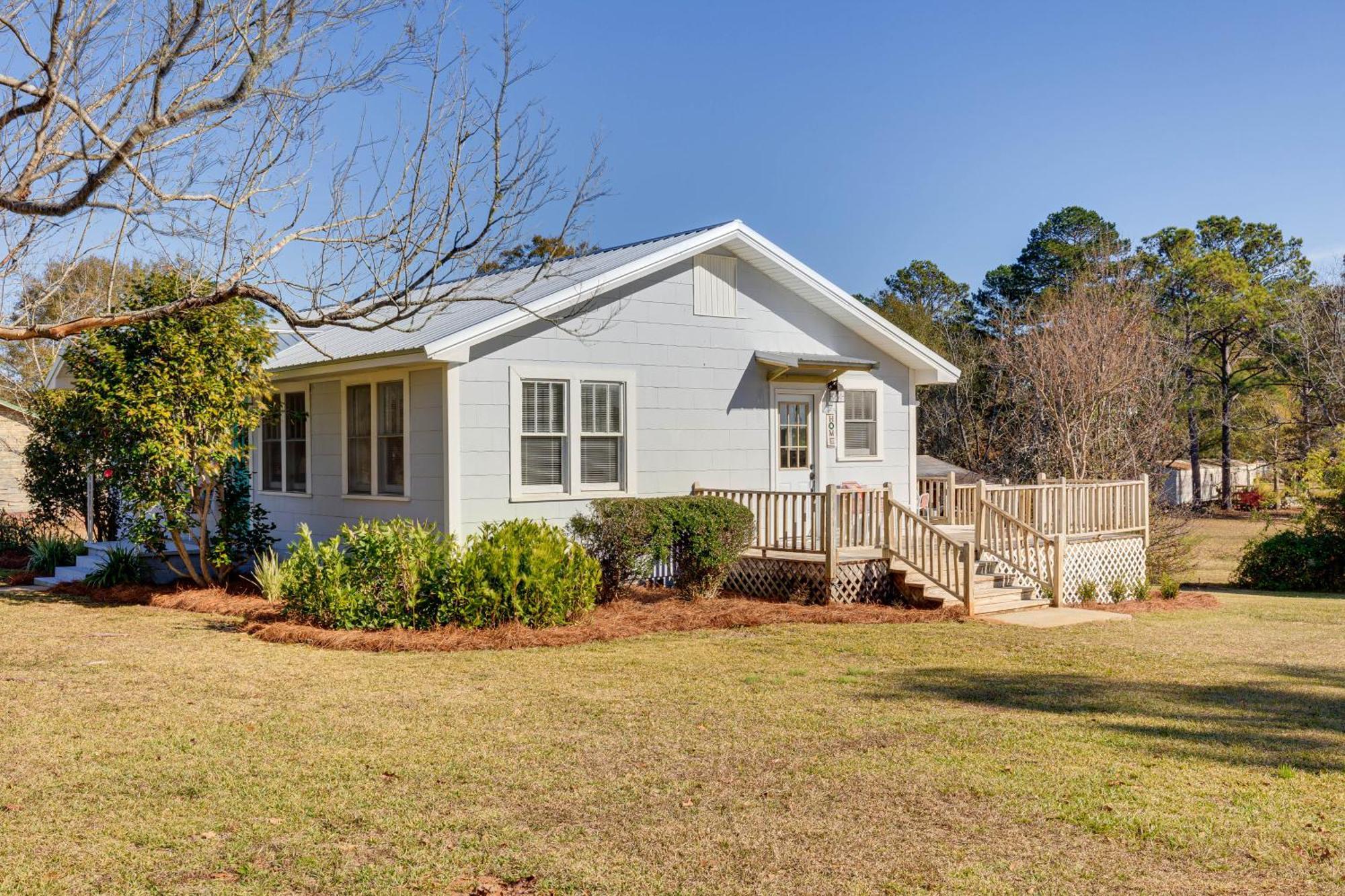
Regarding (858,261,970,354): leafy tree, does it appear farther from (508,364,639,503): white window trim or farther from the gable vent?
(508,364,639,503): white window trim

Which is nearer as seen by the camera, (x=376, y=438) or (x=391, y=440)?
(x=391, y=440)

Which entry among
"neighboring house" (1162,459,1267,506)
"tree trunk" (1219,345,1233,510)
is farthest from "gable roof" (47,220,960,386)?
"neighboring house" (1162,459,1267,506)

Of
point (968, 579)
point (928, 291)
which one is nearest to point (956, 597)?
point (968, 579)

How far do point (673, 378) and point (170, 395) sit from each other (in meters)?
6.25

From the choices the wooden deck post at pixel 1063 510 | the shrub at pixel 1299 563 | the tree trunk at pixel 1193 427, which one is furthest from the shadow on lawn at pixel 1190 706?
the tree trunk at pixel 1193 427

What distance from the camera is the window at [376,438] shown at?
13766 mm

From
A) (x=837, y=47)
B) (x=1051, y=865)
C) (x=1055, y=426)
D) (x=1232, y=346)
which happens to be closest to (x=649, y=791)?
(x=1051, y=865)

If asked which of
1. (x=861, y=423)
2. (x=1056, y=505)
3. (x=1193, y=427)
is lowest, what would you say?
(x=1056, y=505)

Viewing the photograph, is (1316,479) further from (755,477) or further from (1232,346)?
(1232,346)

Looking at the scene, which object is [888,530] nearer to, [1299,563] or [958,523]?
[958,523]

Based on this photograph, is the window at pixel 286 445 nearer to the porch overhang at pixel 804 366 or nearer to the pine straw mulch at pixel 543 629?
the pine straw mulch at pixel 543 629

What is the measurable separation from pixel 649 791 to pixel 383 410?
9105 millimetres

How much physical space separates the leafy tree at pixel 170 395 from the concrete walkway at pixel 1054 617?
948cm

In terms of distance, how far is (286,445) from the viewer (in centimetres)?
1611
